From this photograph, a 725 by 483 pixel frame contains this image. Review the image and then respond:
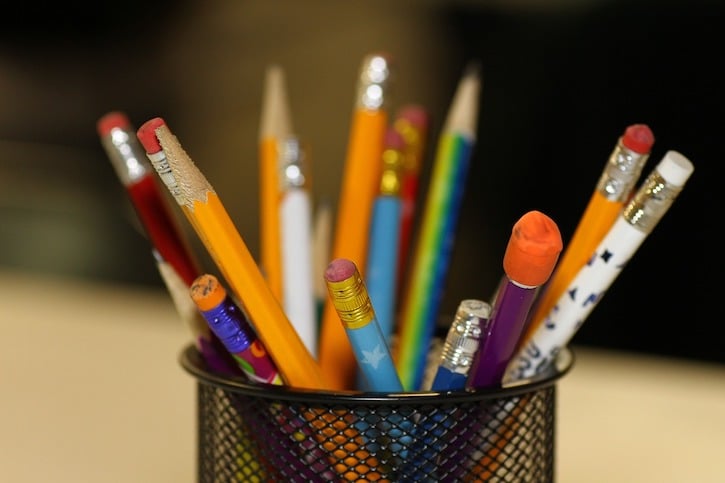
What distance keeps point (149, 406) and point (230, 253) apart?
0.23 m

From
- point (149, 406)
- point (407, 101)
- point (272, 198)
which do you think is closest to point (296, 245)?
point (272, 198)

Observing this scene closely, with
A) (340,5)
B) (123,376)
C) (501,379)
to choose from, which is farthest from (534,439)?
(340,5)

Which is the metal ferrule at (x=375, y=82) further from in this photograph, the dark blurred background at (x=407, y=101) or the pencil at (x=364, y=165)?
the dark blurred background at (x=407, y=101)

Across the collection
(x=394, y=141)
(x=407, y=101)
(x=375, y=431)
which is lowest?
(x=375, y=431)

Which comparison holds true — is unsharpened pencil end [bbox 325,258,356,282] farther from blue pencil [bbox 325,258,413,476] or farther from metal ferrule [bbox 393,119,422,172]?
metal ferrule [bbox 393,119,422,172]

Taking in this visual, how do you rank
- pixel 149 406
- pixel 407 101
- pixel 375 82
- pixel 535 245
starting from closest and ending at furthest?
pixel 535 245 → pixel 375 82 → pixel 149 406 → pixel 407 101

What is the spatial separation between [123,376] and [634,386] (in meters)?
0.27

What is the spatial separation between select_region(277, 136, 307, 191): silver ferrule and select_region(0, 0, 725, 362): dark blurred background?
0.26m

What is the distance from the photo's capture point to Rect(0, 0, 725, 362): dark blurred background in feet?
1.75

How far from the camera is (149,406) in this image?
455mm

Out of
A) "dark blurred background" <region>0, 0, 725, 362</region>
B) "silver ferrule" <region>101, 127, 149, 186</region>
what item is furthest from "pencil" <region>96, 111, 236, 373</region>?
"dark blurred background" <region>0, 0, 725, 362</region>

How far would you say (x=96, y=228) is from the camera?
27.7 inches

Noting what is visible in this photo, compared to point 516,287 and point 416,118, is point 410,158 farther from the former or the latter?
point 516,287

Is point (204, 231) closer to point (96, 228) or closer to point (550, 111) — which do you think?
point (550, 111)
